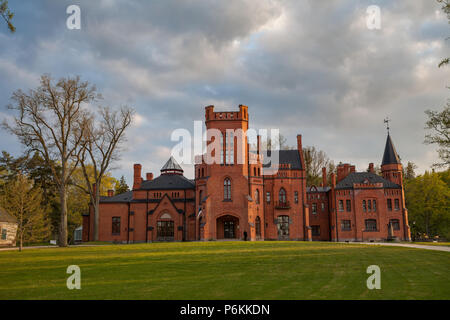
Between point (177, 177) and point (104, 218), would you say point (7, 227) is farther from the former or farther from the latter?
point (177, 177)

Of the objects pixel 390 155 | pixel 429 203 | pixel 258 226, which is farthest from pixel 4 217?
pixel 429 203

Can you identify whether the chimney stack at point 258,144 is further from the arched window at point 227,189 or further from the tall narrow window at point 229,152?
the arched window at point 227,189

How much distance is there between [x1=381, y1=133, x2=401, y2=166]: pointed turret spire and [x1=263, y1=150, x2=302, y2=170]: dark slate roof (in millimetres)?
12278

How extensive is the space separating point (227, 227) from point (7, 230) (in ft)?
74.0

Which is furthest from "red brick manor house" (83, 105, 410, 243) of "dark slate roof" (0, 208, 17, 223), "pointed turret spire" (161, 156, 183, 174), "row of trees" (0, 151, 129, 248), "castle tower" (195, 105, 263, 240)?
"dark slate roof" (0, 208, 17, 223)

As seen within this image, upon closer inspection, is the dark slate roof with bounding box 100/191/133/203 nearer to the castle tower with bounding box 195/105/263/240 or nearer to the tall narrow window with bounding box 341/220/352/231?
the castle tower with bounding box 195/105/263/240

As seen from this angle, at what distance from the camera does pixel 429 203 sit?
53781mm

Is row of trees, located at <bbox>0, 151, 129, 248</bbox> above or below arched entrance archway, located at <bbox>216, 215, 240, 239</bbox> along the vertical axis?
above

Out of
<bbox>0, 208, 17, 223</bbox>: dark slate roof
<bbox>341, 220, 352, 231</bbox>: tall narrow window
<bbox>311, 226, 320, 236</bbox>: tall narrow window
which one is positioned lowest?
<bbox>311, 226, 320, 236</bbox>: tall narrow window

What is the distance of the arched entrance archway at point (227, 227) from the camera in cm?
4215

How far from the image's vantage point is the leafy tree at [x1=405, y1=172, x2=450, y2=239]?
2101 inches
